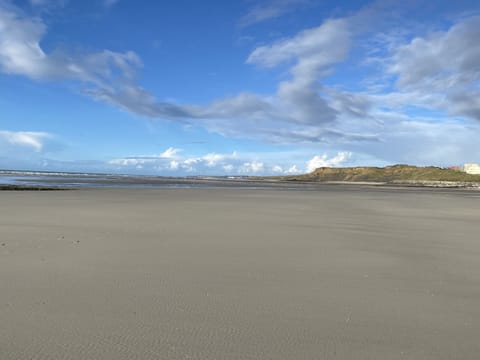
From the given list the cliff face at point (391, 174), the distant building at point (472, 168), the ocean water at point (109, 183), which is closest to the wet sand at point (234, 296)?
the ocean water at point (109, 183)

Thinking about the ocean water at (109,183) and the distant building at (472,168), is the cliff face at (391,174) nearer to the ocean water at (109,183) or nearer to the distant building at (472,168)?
the distant building at (472,168)

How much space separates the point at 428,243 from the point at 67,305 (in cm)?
804

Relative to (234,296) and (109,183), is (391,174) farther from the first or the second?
(234,296)

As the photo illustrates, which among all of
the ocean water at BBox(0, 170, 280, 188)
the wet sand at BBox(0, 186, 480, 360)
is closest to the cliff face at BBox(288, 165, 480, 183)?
the ocean water at BBox(0, 170, 280, 188)

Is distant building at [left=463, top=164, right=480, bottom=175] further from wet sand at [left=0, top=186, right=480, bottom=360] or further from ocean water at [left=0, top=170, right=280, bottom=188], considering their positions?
wet sand at [left=0, top=186, right=480, bottom=360]

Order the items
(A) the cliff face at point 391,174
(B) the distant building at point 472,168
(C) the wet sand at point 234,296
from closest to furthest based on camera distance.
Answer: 1. (C) the wet sand at point 234,296
2. (A) the cliff face at point 391,174
3. (B) the distant building at point 472,168

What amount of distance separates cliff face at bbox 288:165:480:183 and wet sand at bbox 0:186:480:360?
104 meters

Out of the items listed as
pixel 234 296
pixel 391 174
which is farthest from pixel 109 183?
pixel 391 174

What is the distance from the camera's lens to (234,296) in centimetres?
451

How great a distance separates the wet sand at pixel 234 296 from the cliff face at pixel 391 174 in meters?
104

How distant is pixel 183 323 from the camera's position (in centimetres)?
368

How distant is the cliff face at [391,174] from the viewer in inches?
3962

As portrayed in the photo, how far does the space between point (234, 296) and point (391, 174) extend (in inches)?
4893

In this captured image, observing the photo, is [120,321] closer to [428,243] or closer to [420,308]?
[420,308]
